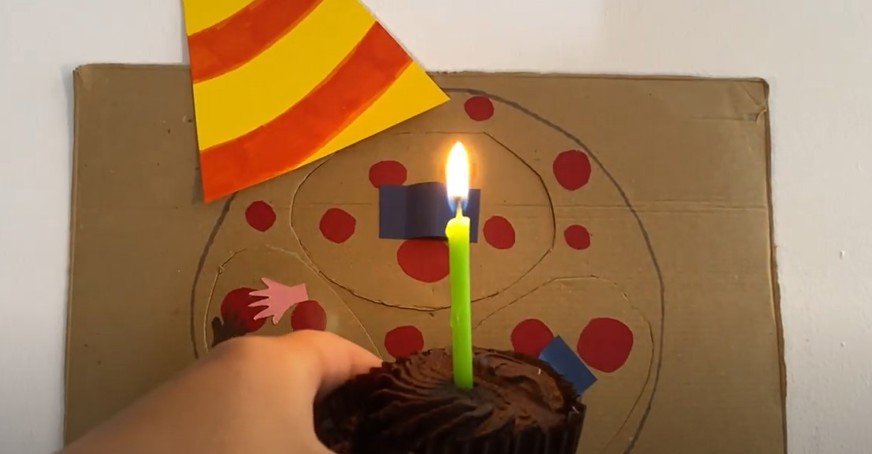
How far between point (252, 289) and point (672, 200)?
15.0 inches

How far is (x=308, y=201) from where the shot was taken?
0.64m

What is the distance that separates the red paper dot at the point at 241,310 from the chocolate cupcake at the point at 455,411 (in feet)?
0.64

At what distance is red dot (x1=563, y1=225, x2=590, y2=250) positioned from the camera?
65cm

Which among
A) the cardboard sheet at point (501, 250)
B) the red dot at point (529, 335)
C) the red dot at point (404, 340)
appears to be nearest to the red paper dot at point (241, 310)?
the cardboard sheet at point (501, 250)

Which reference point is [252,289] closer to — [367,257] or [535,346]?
[367,257]

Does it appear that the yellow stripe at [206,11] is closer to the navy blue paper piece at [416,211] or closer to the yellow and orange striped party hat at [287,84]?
the yellow and orange striped party hat at [287,84]

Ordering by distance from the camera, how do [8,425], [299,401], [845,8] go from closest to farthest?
[299,401] → [8,425] → [845,8]

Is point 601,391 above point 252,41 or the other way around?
the other way around

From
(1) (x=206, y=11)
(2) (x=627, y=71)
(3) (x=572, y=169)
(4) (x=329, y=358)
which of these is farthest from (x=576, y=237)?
(1) (x=206, y=11)

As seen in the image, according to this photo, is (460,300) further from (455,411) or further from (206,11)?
(206,11)

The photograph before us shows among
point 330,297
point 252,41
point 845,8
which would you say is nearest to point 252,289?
point 330,297

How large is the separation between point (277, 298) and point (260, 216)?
0.07m

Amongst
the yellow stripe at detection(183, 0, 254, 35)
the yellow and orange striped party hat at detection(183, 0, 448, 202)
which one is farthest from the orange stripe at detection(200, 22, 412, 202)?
the yellow stripe at detection(183, 0, 254, 35)

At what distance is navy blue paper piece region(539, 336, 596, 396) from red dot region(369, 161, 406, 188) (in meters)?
0.20
